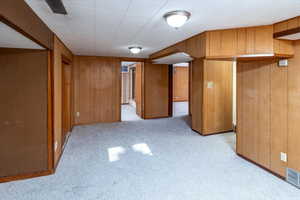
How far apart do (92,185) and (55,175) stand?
0.66m

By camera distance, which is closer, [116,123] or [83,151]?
[83,151]

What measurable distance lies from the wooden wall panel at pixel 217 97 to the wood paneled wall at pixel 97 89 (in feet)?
9.51

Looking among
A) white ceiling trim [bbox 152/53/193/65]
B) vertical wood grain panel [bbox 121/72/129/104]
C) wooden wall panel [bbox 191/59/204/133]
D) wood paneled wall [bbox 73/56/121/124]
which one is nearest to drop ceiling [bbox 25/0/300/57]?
white ceiling trim [bbox 152/53/193/65]

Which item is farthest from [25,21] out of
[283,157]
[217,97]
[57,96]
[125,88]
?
[125,88]

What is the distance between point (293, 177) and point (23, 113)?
380 cm

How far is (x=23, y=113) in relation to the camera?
8.46 feet

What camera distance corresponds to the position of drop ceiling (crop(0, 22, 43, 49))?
1.74 meters

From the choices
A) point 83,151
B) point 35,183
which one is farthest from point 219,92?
point 35,183

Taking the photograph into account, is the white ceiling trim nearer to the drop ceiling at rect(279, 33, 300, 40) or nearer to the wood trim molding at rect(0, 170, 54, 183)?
the drop ceiling at rect(279, 33, 300, 40)

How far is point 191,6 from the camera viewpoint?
1921mm

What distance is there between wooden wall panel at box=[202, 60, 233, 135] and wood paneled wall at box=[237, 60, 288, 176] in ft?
4.01

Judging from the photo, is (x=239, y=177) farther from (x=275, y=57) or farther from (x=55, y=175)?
(x=55, y=175)

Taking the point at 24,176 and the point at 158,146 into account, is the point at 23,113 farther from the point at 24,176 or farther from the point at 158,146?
the point at 158,146

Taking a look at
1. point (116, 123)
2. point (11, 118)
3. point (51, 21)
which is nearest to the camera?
point (51, 21)
